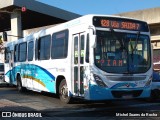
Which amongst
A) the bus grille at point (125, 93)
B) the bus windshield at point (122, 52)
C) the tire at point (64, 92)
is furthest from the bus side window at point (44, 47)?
the bus grille at point (125, 93)

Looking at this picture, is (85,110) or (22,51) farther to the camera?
(22,51)

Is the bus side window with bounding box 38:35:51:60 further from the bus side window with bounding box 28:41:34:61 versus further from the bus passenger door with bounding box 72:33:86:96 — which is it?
the bus passenger door with bounding box 72:33:86:96

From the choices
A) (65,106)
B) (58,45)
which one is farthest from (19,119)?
(58,45)

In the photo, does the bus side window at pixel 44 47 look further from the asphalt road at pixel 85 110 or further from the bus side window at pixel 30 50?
the asphalt road at pixel 85 110

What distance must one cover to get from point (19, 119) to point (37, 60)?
740 cm

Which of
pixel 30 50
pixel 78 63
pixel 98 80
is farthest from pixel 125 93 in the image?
pixel 30 50

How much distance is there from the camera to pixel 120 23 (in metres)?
12.9

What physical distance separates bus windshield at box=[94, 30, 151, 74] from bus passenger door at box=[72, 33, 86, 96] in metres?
0.69

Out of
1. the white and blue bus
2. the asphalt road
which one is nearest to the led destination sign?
the white and blue bus

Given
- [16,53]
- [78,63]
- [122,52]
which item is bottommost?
[78,63]

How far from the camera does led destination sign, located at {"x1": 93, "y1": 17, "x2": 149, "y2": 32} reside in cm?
1258

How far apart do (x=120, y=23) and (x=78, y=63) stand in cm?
199

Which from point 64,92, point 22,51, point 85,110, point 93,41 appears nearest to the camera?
point 93,41

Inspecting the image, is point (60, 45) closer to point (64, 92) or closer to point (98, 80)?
point (64, 92)
